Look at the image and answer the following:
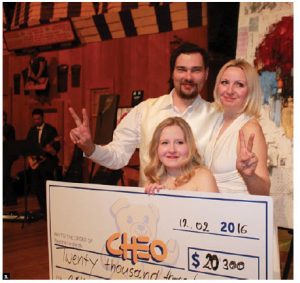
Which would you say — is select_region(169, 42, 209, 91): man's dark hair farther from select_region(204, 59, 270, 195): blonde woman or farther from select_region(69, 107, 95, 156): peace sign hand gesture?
select_region(69, 107, 95, 156): peace sign hand gesture

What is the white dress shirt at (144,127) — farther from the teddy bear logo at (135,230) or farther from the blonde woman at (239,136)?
the teddy bear logo at (135,230)

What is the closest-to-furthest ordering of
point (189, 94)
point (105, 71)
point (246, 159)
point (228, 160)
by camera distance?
point (246, 159), point (228, 160), point (189, 94), point (105, 71)

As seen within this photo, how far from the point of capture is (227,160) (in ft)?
6.39

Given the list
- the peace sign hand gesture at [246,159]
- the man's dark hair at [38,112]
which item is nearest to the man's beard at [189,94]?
the peace sign hand gesture at [246,159]

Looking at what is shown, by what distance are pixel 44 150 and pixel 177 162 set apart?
143 cm


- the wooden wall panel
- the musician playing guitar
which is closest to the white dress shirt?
the wooden wall panel

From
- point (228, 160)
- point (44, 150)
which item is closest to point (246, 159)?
point (228, 160)

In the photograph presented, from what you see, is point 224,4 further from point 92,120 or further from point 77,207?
point 77,207

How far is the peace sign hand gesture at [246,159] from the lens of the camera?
1.84 metres

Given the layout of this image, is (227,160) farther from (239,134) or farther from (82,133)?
(82,133)

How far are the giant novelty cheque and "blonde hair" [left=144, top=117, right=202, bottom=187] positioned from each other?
Answer: 0.12 m

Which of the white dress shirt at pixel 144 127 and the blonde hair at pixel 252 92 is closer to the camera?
the blonde hair at pixel 252 92

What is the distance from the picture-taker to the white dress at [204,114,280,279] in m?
1.92

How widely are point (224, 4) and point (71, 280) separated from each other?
5.86ft
